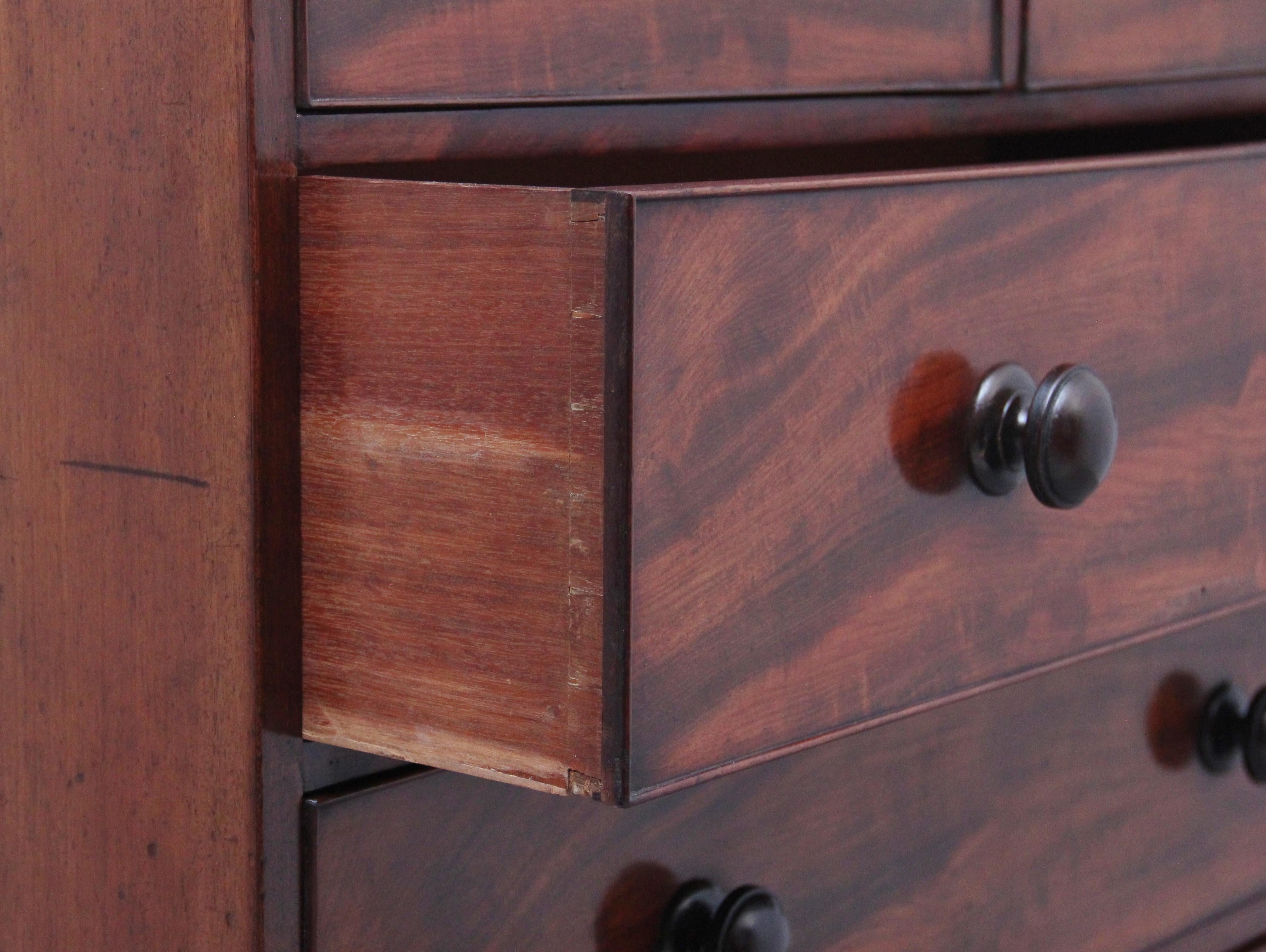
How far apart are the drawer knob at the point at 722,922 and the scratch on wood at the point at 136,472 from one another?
23 centimetres

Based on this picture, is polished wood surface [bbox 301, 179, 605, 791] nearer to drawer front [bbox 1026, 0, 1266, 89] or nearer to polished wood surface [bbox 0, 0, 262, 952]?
polished wood surface [bbox 0, 0, 262, 952]

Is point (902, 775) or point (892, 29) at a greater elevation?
point (892, 29)

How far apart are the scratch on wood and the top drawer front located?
0.11 m

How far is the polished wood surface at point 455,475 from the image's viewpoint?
0.41 metres

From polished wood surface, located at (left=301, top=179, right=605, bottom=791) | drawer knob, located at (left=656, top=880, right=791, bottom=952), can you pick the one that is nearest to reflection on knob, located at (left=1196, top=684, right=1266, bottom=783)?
drawer knob, located at (left=656, top=880, right=791, bottom=952)

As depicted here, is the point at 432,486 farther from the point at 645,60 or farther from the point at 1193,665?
the point at 1193,665

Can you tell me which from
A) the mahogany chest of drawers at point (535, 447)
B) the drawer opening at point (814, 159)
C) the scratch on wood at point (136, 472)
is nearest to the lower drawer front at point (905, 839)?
the mahogany chest of drawers at point (535, 447)

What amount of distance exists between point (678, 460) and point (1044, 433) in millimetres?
140

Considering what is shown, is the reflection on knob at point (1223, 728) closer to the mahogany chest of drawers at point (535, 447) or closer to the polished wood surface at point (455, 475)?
the mahogany chest of drawers at point (535, 447)

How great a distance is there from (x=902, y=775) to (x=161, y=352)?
1.14 ft

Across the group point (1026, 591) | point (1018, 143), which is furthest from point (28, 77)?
point (1018, 143)

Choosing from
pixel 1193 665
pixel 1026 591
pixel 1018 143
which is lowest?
pixel 1193 665

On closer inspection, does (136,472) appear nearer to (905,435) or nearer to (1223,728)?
(905,435)

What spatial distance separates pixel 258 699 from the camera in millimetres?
484
